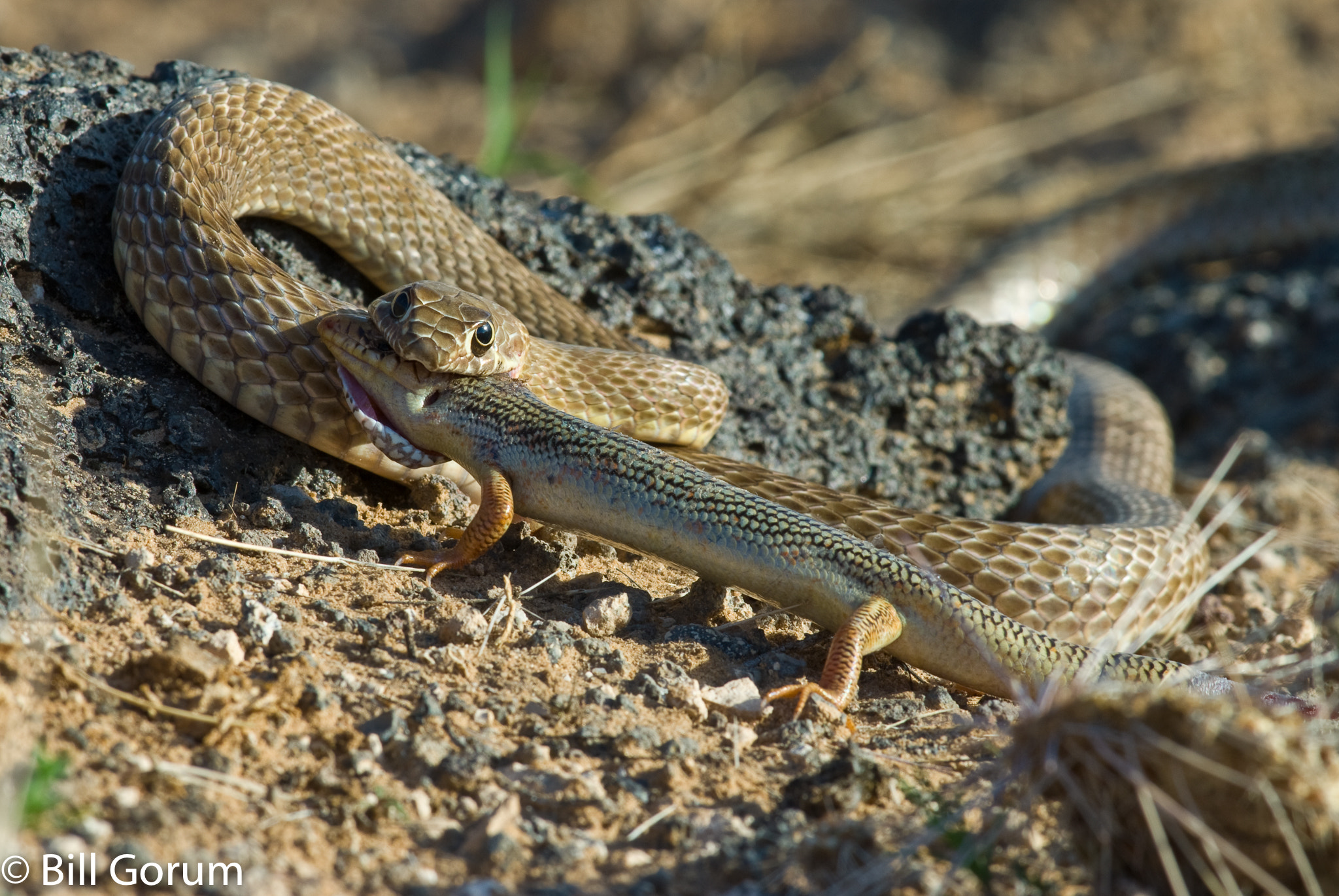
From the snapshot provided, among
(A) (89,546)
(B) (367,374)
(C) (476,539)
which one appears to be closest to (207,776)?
(A) (89,546)

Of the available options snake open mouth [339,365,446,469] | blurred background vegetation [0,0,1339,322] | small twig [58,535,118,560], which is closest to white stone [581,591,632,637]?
snake open mouth [339,365,446,469]

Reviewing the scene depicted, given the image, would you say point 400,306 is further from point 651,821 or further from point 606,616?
point 651,821

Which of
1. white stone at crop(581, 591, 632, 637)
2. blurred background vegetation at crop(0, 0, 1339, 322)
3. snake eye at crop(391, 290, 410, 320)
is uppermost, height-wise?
blurred background vegetation at crop(0, 0, 1339, 322)

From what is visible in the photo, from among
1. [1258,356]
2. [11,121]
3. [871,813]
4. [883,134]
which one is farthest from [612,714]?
[883,134]

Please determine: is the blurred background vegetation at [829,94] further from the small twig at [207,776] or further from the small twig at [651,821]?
the small twig at [207,776]

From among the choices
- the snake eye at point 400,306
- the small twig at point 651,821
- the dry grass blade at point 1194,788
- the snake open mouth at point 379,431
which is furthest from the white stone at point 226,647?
the dry grass blade at point 1194,788

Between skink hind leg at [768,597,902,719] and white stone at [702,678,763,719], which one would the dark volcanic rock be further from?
skink hind leg at [768,597,902,719]

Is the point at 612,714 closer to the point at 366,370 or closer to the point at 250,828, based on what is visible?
the point at 250,828
